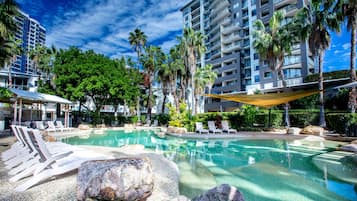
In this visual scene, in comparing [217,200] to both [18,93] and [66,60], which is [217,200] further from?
[66,60]

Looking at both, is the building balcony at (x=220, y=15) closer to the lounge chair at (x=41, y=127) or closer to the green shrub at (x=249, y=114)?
the green shrub at (x=249, y=114)

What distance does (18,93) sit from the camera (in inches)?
475

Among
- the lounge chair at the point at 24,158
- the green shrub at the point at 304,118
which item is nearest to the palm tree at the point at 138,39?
the green shrub at the point at 304,118

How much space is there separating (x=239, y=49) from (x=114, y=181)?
1622 inches

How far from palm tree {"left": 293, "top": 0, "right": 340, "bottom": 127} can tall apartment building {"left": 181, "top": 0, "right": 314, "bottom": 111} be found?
12.0m

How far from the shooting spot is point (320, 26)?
15.1m

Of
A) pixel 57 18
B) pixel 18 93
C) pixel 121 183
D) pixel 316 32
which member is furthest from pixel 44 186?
pixel 57 18

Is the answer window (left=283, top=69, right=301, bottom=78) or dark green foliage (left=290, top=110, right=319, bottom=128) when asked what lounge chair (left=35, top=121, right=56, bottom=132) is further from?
window (left=283, top=69, right=301, bottom=78)

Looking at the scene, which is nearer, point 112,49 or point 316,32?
point 316,32

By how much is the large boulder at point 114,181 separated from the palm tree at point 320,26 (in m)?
15.8

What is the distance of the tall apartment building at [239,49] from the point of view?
97.5ft

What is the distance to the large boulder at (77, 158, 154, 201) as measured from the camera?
3.07 metres

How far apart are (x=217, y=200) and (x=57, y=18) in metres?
23.2

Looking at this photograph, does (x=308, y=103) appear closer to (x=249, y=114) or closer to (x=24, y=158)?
(x=249, y=114)
